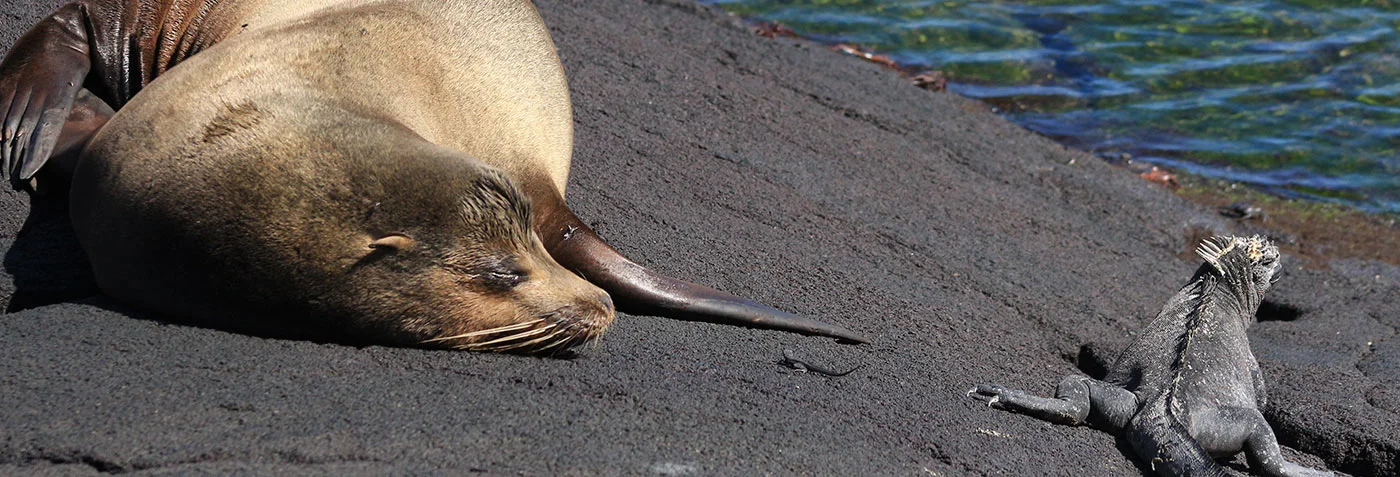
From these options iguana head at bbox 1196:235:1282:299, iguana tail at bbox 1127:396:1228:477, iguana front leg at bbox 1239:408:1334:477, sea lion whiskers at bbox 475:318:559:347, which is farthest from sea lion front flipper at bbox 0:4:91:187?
iguana head at bbox 1196:235:1282:299

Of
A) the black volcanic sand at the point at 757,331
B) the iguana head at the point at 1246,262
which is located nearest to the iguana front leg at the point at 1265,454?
the black volcanic sand at the point at 757,331

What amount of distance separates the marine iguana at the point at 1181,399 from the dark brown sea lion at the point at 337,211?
36.2 inches

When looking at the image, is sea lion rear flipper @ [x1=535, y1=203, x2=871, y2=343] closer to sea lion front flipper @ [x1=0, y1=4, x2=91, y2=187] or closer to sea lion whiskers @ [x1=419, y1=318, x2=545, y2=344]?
sea lion whiskers @ [x1=419, y1=318, x2=545, y2=344]

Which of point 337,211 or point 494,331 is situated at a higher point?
point 337,211

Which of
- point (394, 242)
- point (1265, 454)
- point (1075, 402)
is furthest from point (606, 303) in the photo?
point (1265, 454)

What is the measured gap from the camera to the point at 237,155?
3562 mm

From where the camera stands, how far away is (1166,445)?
416cm

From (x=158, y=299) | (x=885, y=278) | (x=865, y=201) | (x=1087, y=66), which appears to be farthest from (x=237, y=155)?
(x=1087, y=66)

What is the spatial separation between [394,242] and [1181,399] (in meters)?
2.91

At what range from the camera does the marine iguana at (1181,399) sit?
4266 millimetres

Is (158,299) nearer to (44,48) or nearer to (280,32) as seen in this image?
(280,32)

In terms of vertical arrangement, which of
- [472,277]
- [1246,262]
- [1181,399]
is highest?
[472,277]

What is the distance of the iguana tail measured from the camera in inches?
160

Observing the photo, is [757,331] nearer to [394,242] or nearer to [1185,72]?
[394,242]
